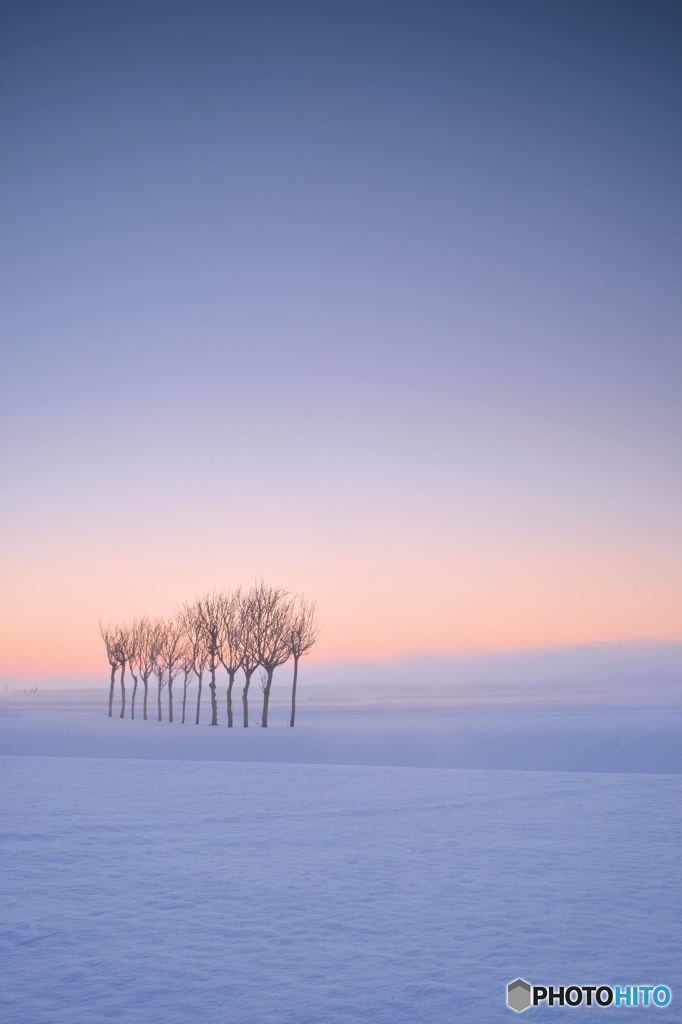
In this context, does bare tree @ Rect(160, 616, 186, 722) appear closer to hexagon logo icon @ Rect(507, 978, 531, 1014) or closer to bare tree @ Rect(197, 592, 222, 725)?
bare tree @ Rect(197, 592, 222, 725)

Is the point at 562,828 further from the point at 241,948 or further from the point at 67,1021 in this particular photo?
the point at 67,1021

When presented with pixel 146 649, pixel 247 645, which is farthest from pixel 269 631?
pixel 146 649

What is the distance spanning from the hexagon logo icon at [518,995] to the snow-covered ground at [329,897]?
113 millimetres

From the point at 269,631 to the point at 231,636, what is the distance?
2.68 meters

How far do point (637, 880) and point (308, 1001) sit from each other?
5.33m

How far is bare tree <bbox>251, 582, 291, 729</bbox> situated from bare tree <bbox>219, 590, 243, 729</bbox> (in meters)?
1.18

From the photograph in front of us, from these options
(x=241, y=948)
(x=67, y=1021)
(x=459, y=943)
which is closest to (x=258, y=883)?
(x=241, y=948)

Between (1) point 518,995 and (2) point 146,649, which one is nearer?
(1) point 518,995

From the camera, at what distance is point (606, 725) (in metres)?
38.5

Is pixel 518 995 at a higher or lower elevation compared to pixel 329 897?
higher

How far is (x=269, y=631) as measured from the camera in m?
49.1

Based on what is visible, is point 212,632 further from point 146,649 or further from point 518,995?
point 518,995

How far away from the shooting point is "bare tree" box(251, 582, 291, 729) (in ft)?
156

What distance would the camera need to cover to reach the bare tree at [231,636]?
4859cm
